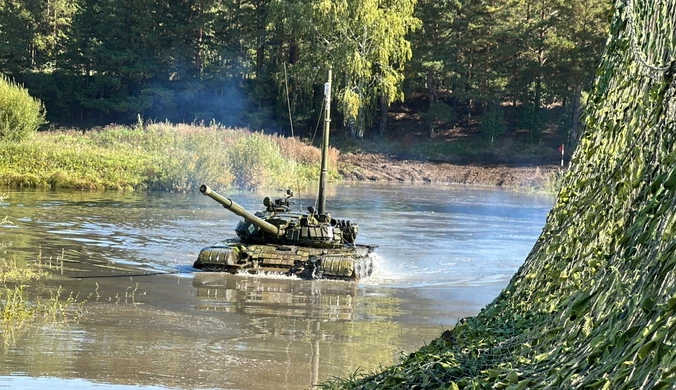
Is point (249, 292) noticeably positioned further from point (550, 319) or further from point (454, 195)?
point (454, 195)

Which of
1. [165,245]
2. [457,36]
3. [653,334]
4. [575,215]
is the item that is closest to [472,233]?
[165,245]

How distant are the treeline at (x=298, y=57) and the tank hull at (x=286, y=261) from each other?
3065 centimetres

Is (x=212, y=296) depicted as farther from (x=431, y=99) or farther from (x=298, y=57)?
(x=298, y=57)

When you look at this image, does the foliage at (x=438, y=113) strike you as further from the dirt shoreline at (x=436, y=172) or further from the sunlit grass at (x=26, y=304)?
the sunlit grass at (x=26, y=304)

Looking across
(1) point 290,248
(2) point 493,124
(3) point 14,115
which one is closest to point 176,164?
(3) point 14,115

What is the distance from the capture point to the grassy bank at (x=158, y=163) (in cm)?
3697

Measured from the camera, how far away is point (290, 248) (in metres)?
19.1

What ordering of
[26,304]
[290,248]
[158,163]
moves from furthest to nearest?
[158,163] → [290,248] → [26,304]

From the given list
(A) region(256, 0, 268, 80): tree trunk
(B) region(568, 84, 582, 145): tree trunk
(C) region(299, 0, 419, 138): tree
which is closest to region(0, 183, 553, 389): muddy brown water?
(C) region(299, 0, 419, 138): tree

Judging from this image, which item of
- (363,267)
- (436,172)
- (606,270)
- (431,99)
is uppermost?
(431,99)

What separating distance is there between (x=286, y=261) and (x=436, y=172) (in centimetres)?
3391

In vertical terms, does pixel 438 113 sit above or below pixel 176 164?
above

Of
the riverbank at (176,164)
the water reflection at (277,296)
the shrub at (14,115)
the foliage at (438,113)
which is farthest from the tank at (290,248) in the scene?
the foliage at (438,113)

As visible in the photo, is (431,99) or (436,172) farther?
(431,99)
